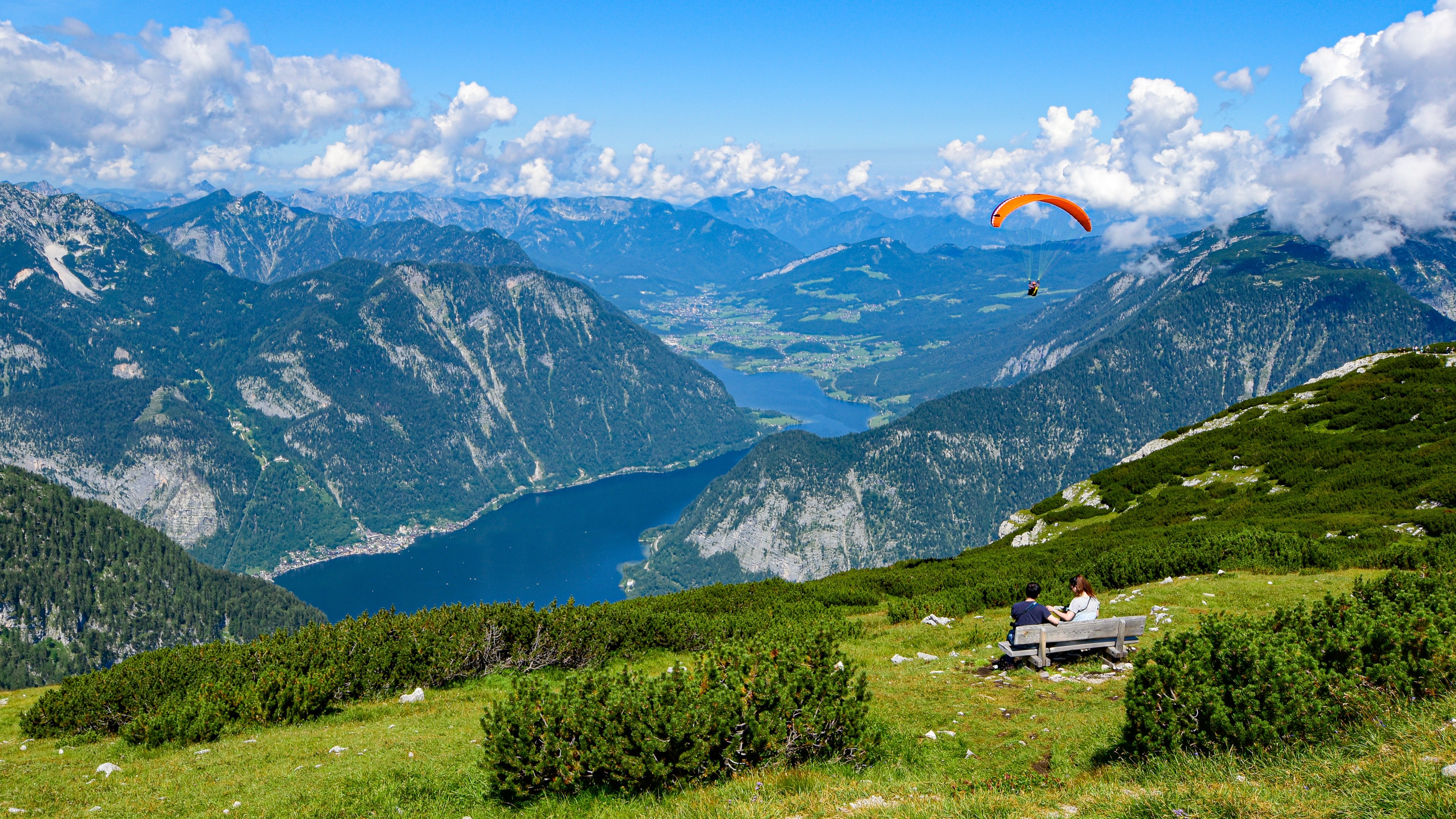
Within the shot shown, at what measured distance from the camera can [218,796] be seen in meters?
16.5

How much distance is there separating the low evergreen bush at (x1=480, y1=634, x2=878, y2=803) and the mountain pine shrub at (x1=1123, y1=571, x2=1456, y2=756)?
17.4ft

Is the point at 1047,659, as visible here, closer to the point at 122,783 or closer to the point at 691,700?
the point at 691,700

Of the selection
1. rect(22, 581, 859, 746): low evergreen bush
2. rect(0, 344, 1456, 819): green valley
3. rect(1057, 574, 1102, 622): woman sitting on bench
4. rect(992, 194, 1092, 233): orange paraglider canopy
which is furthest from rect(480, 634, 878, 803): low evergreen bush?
rect(992, 194, 1092, 233): orange paraglider canopy

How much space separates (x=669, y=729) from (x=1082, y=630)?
12.5 m

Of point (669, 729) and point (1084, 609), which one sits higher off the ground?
point (669, 729)

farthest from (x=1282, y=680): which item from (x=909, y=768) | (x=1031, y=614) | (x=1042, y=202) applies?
(x=1042, y=202)

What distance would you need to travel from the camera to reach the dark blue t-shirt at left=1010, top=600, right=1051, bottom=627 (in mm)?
20750

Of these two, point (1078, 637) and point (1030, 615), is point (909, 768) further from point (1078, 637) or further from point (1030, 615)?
point (1078, 637)

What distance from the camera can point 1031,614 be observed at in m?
20.8

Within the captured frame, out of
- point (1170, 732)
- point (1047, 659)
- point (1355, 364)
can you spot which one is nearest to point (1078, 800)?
point (1170, 732)

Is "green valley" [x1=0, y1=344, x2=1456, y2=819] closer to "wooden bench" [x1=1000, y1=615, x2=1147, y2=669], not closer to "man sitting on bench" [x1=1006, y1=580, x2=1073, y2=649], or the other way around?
"wooden bench" [x1=1000, y1=615, x2=1147, y2=669]

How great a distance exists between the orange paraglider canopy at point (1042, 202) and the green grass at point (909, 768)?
40.0m

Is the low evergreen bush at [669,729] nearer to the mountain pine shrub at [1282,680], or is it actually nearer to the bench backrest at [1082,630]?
the mountain pine shrub at [1282,680]

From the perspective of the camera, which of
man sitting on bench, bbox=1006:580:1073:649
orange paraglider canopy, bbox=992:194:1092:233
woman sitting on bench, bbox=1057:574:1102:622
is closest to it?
man sitting on bench, bbox=1006:580:1073:649
